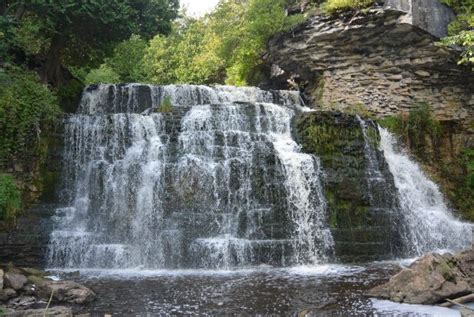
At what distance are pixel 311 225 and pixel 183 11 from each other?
114ft

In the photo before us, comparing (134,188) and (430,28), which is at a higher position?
(430,28)

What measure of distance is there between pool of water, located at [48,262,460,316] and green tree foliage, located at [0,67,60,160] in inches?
178

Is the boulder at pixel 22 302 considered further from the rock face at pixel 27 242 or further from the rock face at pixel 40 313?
the rock face at pixel 27 242

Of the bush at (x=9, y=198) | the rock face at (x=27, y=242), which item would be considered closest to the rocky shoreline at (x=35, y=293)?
the bush at (x=9, y=198)

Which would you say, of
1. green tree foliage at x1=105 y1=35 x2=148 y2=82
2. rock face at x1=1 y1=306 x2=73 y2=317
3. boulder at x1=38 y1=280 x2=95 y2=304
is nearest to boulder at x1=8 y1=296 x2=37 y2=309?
boulder at x1=38 y1=280 x2=95 y2=304

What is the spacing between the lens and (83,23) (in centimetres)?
1523

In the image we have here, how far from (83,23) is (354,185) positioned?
998 cm

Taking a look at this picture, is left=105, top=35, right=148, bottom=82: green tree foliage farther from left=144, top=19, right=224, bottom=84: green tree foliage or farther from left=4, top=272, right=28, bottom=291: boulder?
left=4, top=272, right=28, bottom=291: boulder

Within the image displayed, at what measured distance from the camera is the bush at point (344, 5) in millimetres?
17500

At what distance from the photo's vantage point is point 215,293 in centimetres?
866

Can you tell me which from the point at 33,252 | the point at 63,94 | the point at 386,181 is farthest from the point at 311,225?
the point at 63,94

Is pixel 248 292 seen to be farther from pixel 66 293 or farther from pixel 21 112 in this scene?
pixel 21 112

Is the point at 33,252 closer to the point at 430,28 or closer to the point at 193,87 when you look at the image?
the point at 193,87

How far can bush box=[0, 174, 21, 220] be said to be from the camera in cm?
1162
